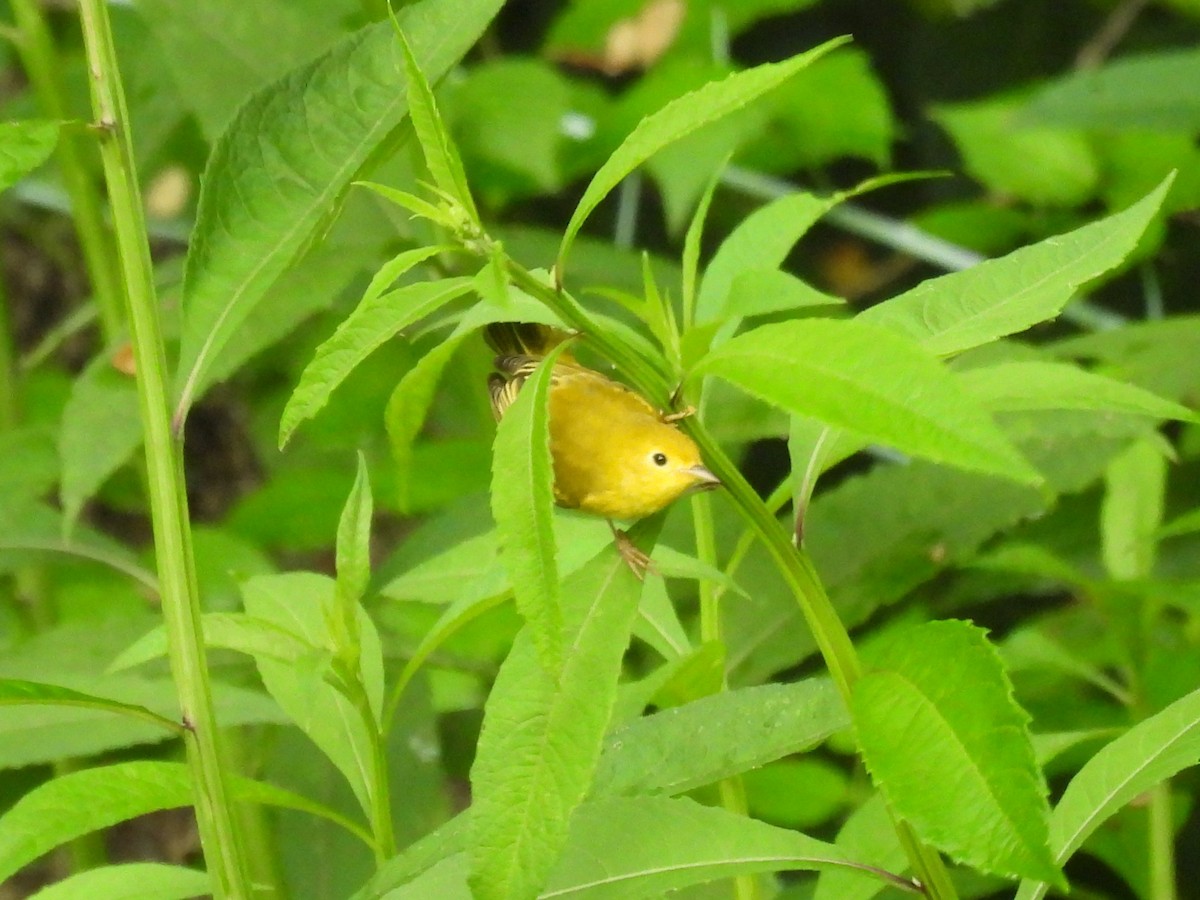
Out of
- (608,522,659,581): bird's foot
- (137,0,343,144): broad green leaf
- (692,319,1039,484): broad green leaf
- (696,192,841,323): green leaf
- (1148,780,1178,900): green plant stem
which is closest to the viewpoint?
(692,319,1039,484): broad green leaf

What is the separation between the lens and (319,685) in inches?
21.4

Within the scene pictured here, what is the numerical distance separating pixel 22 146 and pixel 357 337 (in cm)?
16

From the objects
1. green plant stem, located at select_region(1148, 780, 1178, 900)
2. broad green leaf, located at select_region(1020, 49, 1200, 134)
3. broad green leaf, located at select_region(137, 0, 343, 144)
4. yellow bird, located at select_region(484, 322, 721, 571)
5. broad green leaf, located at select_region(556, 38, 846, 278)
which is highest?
broad green leaf, located at select_region(137, 0, 343, 144)

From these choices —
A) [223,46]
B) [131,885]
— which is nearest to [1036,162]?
[223,46]

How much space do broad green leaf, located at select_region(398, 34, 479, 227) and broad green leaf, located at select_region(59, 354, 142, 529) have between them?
1.71 ft

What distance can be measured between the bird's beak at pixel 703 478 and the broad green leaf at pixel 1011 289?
7 centimetres

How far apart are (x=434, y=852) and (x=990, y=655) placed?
0.60ft

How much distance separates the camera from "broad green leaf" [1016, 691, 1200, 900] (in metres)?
0.44

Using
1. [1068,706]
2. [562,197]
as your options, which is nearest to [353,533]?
A: [1068,706]

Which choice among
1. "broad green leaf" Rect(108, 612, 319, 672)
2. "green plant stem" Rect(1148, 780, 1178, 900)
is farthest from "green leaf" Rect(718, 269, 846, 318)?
"green plant stem" Rect(1148, 780, 1178, 900)

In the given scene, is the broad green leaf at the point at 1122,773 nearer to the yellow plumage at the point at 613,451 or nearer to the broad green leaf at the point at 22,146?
the yellow plumage at the point at 613,451

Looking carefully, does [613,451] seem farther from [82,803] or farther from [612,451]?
[82,803]

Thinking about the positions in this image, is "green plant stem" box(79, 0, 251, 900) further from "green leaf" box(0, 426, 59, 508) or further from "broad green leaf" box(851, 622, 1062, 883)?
"green leaf" box(0, 426, 59, 508)

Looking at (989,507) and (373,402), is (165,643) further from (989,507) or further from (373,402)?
(373,402)
